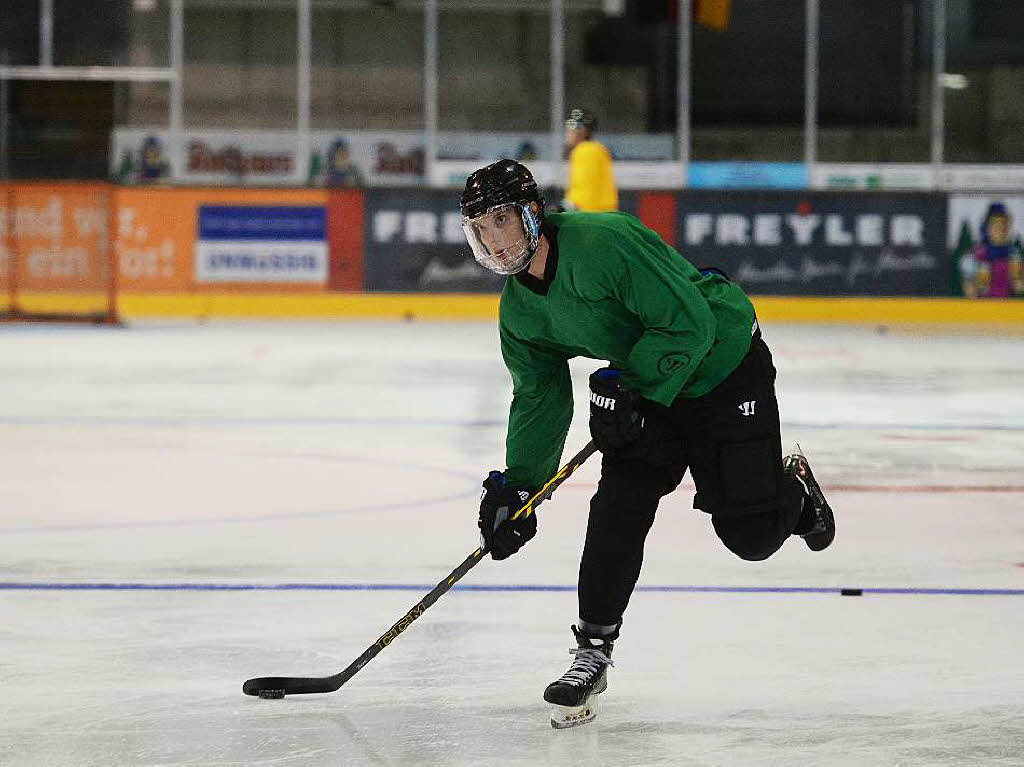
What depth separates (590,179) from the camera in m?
12.5

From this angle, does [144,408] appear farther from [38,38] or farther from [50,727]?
[38,38]

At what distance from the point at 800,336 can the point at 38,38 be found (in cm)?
740

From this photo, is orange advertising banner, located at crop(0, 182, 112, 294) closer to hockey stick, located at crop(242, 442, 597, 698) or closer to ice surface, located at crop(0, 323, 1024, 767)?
ice surface, located at crop(0, 323, 1024, 767)

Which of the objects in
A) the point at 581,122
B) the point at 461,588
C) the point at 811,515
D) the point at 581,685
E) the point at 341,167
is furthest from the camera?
the point at 341,167

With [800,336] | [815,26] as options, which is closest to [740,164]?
[815,26]

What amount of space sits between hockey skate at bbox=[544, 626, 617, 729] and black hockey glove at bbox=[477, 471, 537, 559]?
20cm

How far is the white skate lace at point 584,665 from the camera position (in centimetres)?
342

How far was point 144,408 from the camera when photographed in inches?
361

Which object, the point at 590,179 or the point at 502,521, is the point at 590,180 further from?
the point at 502,521

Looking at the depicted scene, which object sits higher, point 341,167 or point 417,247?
point 341,167

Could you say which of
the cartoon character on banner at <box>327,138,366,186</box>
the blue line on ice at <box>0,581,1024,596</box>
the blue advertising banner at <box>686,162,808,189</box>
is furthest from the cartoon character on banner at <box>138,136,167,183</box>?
the blue line on ice at <box>0,581,1024,596</box>

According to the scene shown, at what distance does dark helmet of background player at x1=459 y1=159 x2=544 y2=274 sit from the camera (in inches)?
131

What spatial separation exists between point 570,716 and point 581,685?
0.23 ft

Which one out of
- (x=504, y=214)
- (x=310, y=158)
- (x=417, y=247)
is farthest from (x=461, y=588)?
(x=310, y=158)
